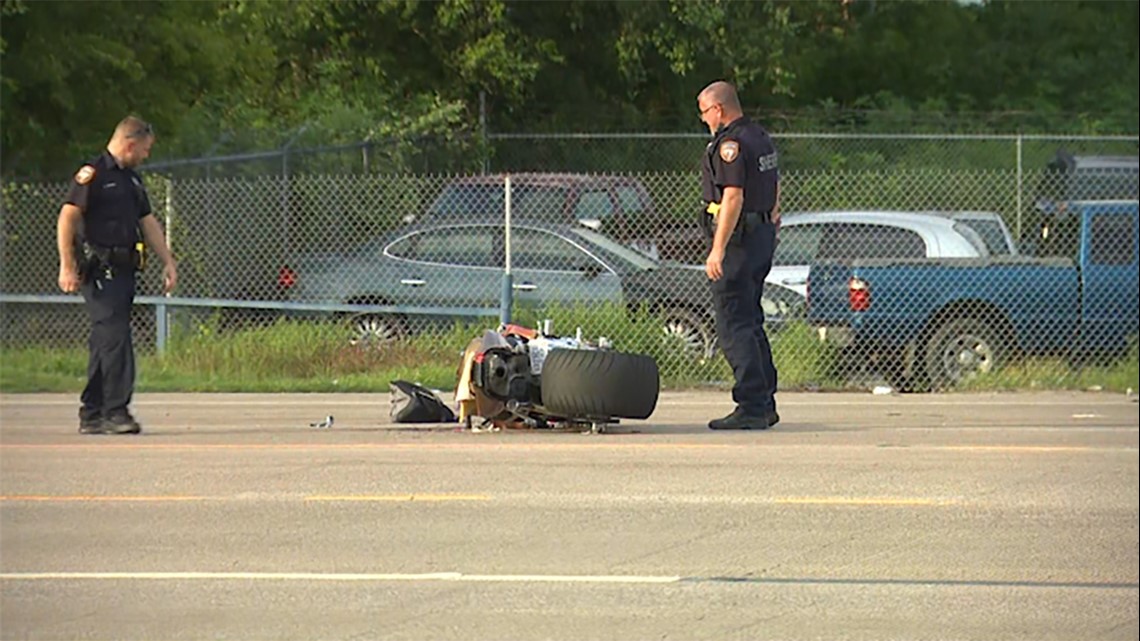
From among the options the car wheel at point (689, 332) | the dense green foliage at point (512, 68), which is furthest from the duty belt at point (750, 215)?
the dense green foliage at point (512, 68)

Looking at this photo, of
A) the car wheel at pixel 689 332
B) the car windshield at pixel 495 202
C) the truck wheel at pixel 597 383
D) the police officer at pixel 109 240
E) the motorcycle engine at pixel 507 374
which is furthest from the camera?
the car windshield at pixel 495 202

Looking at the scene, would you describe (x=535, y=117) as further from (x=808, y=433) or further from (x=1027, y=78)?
(x=808, y=433)

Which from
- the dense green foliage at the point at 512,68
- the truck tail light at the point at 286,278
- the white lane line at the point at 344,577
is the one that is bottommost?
the white lane line at the point at 344,577

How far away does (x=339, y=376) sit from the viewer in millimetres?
17703

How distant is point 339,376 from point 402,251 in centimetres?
208

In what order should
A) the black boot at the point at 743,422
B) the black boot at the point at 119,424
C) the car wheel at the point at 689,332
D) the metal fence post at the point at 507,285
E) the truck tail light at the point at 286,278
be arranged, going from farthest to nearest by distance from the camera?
the truck tail light at the point at 286,278, the car wheel at the point at 689,332, the metal fence post at the point at 507,285, the black boot at the point at 743,422, the black boot at the point at 119,424

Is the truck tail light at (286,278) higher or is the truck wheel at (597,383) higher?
the truck tail light at (286,278)

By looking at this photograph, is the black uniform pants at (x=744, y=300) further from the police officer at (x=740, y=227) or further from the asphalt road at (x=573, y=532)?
the asphalt road at (x=573, y=532)

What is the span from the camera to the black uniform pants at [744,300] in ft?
41.2

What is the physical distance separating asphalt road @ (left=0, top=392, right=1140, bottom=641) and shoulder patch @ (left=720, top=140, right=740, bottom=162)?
1.63 meters

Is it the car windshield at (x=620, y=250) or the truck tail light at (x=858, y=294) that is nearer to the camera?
the truck tail light at (x=858, y=294)

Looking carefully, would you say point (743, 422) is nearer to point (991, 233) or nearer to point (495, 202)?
point (495, 202)

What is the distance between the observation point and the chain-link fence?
17203 millimetres

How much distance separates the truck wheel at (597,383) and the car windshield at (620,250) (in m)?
6.15
